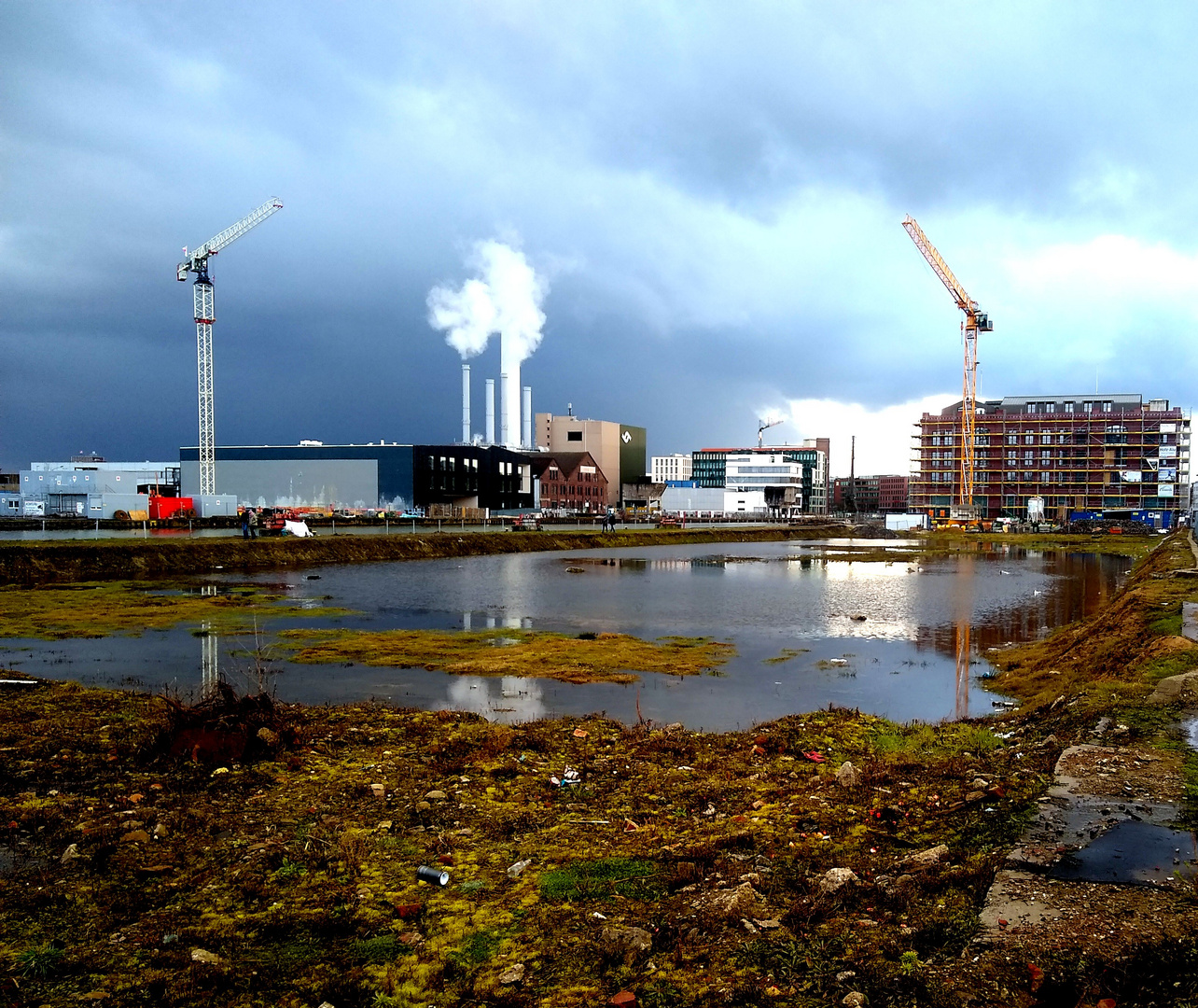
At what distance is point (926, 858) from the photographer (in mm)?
7531

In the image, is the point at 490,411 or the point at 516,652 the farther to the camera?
the point at 490,411

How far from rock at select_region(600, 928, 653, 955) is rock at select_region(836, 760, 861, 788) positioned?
185 inches

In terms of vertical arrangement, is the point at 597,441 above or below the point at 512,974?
above

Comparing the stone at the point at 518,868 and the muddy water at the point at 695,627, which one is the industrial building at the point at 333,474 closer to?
the muddy water at the point at 695,627

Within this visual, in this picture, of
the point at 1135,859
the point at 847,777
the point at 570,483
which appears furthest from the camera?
the point at 570,483

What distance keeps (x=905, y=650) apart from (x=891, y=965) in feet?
66.1

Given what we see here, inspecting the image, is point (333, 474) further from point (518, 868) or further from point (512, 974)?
point (512, 974)

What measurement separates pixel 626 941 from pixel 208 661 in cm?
1748

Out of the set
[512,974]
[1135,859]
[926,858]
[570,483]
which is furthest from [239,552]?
[570,483]

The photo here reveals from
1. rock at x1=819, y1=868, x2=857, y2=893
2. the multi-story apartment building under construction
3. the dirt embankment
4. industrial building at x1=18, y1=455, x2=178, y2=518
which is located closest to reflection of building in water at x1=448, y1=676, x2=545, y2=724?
rock at x1=819, y1=868, x2=857, y2=893

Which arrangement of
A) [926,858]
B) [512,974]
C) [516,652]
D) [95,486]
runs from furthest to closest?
1. [95,486]
2. [516,652]
3. [926,858]
4. [512,974]

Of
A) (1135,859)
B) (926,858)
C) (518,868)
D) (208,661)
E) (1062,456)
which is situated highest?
(1062,456)

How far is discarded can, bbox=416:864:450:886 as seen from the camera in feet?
25.1

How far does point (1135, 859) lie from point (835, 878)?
2.51m
